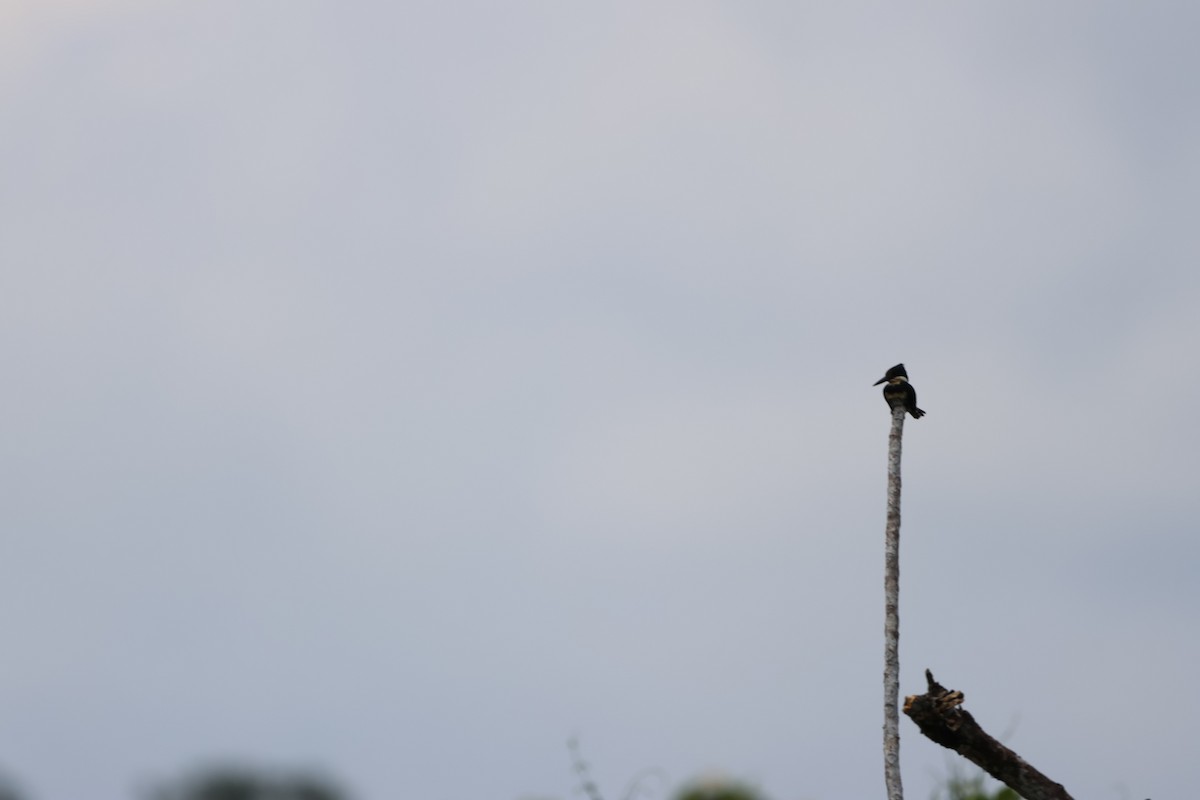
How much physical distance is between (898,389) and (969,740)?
428 centimetres

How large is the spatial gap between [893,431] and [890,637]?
2398 millimetres

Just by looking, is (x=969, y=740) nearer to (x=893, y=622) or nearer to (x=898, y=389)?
(x=893, y=622)

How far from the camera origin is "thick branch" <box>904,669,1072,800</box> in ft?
46.2

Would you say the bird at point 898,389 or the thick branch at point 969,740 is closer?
the thick branch at point 969,740

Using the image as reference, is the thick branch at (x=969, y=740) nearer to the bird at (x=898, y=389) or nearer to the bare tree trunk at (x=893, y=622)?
the bare tree trunk at (x=893, y=622)

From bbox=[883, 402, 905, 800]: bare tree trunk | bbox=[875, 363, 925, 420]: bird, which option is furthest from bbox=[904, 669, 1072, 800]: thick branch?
bbox=[875, 363, 925, 420]: bird

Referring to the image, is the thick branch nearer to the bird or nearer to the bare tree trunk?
the bare tree trunk

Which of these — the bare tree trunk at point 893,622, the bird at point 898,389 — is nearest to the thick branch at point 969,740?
the bare tree trunk at point 893,622

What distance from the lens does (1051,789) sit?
14203mm

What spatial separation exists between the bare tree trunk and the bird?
0.25 feet

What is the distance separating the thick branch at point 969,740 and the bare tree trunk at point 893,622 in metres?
1.22

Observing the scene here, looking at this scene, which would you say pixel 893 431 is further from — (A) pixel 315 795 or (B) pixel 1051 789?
(A) pixel 315 795

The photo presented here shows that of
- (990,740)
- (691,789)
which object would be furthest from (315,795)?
(990,740)

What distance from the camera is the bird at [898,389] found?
651 inches
